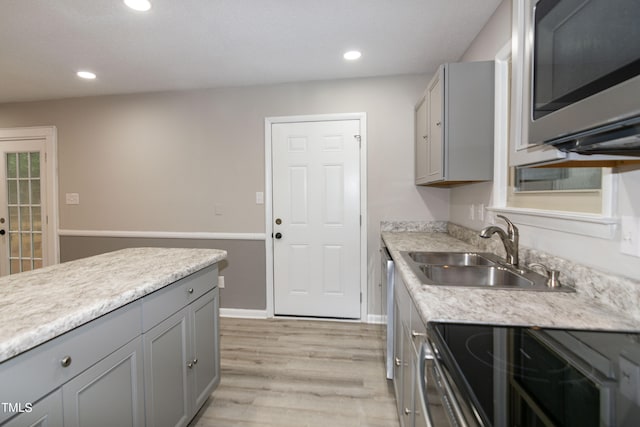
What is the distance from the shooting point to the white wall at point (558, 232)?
100 centimetres

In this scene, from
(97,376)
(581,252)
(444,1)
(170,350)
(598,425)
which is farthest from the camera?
(444,1)

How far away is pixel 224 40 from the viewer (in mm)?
2293

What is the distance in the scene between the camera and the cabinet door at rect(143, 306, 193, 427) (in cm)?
130

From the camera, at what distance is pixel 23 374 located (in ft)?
2.65

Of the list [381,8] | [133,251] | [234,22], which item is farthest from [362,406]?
[234,22]

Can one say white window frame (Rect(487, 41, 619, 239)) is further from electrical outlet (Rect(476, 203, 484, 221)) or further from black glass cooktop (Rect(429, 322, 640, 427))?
black glass cooktop (Rect(429, 322, 640, 427))

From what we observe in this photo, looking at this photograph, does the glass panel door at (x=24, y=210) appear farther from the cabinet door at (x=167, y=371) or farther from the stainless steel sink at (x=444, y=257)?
the stainless steel sink at (x=444, y=257)

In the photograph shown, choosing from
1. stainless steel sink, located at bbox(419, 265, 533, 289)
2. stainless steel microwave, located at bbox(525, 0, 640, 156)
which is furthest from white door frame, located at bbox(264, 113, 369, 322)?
stainless steel microwave, located at bbox(525, 0, 640, 156)

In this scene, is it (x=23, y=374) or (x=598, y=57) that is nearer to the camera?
(x=598, y=57)

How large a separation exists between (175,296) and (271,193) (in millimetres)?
1833

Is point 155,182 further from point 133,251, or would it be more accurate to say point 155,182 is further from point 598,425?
point 598,425

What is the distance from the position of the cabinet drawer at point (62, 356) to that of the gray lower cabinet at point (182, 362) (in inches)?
6.3

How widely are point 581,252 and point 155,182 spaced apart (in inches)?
145

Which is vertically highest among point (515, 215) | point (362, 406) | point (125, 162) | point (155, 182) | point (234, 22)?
point (234, 22)
